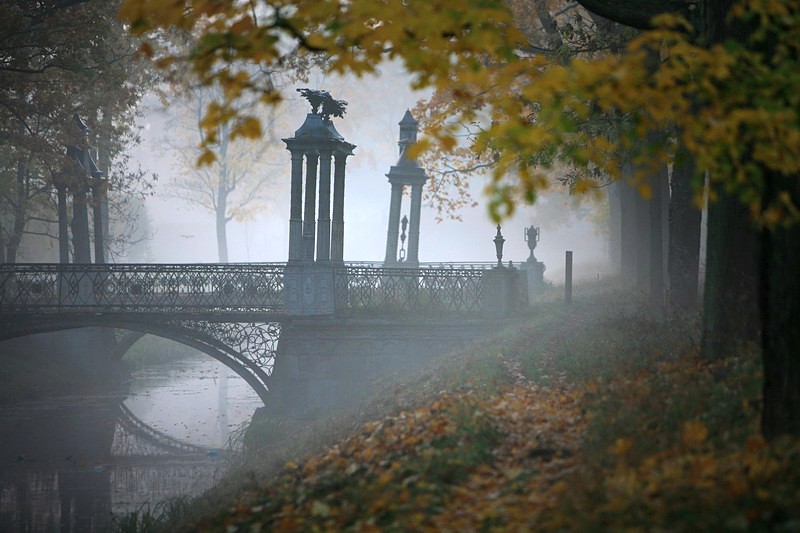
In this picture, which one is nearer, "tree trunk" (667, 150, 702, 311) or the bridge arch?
"tree trunk" (667, 150, 702, 311)

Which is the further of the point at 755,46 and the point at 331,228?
the point at 331,228

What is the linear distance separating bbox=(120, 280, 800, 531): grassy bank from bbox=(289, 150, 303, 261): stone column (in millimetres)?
8685

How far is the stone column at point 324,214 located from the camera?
20.6 metres

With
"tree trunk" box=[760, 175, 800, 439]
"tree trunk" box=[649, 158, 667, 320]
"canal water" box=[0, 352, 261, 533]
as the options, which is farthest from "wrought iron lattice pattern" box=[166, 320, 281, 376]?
"tree trunk" box=[760, 175, 800, 439]

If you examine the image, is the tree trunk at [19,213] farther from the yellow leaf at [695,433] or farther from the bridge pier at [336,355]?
the yellow leaf at [695,433]

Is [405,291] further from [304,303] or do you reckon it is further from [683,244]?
[683,244]

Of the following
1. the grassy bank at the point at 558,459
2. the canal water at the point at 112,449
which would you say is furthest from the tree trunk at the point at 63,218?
the grassy bank at the point at 558,459

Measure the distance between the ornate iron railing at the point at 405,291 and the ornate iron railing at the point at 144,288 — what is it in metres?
1.70

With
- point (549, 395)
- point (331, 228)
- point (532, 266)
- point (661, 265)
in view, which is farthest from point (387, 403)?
point (532, 266)

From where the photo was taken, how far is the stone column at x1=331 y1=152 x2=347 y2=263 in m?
21.2

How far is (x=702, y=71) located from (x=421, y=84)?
185 cm

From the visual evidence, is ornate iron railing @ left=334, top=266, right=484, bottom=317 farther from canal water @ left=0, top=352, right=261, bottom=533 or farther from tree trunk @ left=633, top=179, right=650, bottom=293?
canal water @ left=0, top=352, right=261, bottom=533

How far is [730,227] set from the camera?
841 centimetres

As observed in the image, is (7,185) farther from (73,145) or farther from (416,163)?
(416,163)
